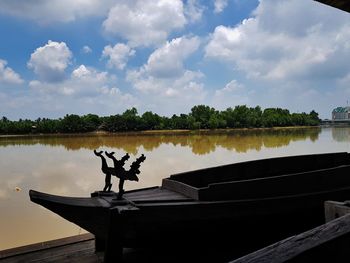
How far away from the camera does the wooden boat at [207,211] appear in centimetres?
359

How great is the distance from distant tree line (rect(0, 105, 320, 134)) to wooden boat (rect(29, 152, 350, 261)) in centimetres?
4296

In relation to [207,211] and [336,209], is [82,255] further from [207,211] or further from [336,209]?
[336,209]

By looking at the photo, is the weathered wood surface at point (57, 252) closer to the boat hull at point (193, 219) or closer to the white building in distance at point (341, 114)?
the boat hull at point (193, 219)

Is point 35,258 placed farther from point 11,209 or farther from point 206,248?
point 11,209

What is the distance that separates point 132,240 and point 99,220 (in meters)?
0.40

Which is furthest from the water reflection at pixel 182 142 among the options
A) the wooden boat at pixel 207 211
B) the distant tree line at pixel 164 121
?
the wooden boat at pixel 207 211

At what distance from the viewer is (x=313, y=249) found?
109 cm

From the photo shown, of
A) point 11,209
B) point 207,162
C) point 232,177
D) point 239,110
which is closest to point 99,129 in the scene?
point 239,110

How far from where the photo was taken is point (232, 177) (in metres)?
5.31

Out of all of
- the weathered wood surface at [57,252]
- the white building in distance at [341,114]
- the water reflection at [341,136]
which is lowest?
the weathered wood surface at [57,252]

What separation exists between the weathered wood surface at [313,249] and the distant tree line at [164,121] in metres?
46.1

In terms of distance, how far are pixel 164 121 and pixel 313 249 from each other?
171 ft

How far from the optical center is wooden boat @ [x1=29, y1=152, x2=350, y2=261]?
3.59 metres

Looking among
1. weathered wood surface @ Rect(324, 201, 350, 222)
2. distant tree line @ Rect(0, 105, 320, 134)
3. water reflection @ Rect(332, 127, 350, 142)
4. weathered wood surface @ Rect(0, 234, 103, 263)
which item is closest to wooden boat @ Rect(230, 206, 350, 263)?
weathered wood surface @ Rect(324, 201, 350, 222)
